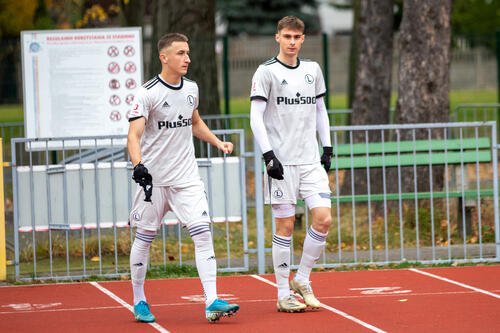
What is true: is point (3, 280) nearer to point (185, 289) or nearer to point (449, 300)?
point (185, 289)

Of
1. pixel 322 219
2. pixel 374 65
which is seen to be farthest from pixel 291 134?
pixel 374 65

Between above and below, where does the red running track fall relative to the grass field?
below

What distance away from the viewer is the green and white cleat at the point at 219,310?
752 cm

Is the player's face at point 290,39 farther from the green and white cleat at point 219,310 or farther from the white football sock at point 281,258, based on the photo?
the green and white cleat at point 219,310

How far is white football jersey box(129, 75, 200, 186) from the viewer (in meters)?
7.68

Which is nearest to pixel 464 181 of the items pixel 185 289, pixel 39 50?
pixel 185 289

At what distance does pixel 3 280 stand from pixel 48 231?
0.68m

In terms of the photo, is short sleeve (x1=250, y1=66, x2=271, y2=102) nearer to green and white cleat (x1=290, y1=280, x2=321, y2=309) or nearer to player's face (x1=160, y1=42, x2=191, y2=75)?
player's face (x1=160, y1=42, x2=191, y2=75)

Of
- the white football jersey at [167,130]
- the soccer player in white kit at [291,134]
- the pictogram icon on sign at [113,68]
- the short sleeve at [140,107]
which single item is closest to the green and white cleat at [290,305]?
the soccer player in white kit at [291,134]

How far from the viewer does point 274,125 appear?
8.05m

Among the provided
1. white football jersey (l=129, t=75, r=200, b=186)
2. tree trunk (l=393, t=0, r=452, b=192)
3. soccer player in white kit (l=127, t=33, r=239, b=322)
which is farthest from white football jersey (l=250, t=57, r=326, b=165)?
tree trunk (l=393, t=0, r=452, b=192)

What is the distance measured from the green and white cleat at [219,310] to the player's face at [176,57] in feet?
5.83

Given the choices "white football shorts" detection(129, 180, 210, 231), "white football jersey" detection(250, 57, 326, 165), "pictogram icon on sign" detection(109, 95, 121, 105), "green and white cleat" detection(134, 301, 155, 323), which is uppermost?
"pictogram icon on sign" detection(109, 95, 121, 105)

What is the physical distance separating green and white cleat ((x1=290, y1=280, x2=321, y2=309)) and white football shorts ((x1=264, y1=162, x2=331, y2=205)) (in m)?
0.68
